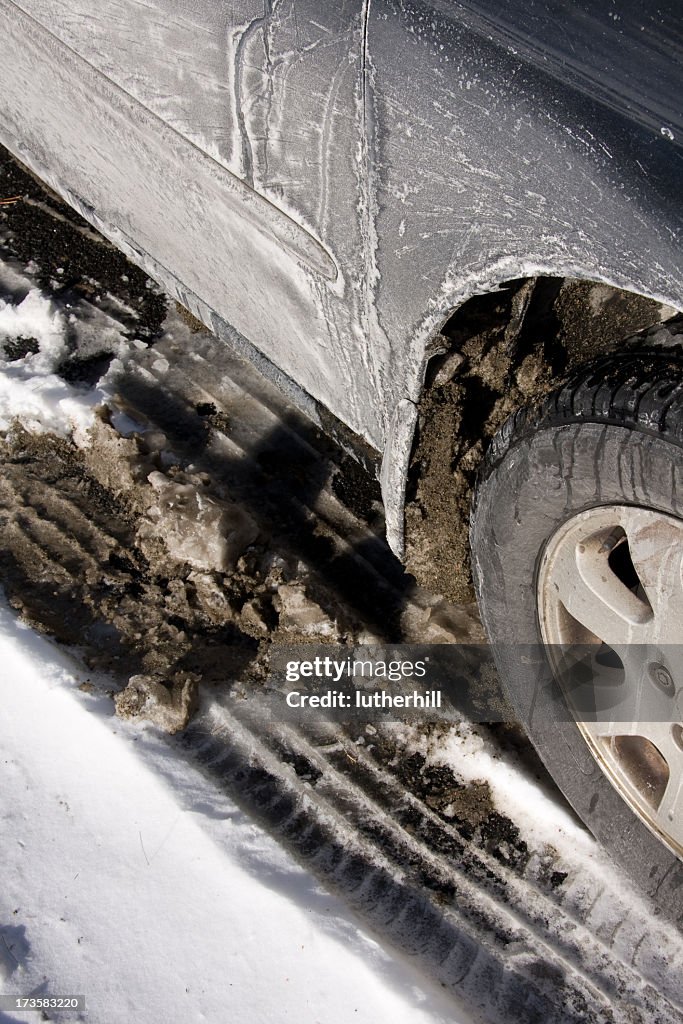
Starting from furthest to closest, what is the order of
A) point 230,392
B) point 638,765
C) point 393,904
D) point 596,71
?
point 230,392 < point 393,904 < point 638,765 < point 596,71

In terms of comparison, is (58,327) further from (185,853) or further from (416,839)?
(416,839)

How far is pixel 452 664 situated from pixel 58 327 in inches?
71.2

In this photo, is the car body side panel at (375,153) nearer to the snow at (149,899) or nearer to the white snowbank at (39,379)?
the white snowbank at (39,379)

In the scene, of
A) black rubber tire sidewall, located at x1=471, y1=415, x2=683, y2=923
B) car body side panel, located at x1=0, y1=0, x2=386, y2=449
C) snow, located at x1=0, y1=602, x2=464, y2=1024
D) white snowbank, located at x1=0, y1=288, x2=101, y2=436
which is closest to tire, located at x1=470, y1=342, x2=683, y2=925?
black rubber tire sidewall, located at x1=471, y1=415, x2=683, y2=923

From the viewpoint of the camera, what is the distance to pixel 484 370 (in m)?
1.85

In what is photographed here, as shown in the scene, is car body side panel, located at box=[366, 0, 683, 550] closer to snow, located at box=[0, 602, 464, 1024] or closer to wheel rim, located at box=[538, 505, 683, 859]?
wheel rim, located at box=[538, 505, 683, 859]

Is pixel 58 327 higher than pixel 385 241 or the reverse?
the reverse

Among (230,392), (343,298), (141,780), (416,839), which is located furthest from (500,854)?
(230,392)

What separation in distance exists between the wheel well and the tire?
0.13m

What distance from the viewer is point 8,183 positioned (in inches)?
140

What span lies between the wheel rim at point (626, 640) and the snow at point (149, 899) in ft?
2.18

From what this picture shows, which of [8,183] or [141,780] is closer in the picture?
[141,780]

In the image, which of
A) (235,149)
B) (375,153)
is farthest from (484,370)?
(235,149)

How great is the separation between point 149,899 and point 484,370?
1413mm
